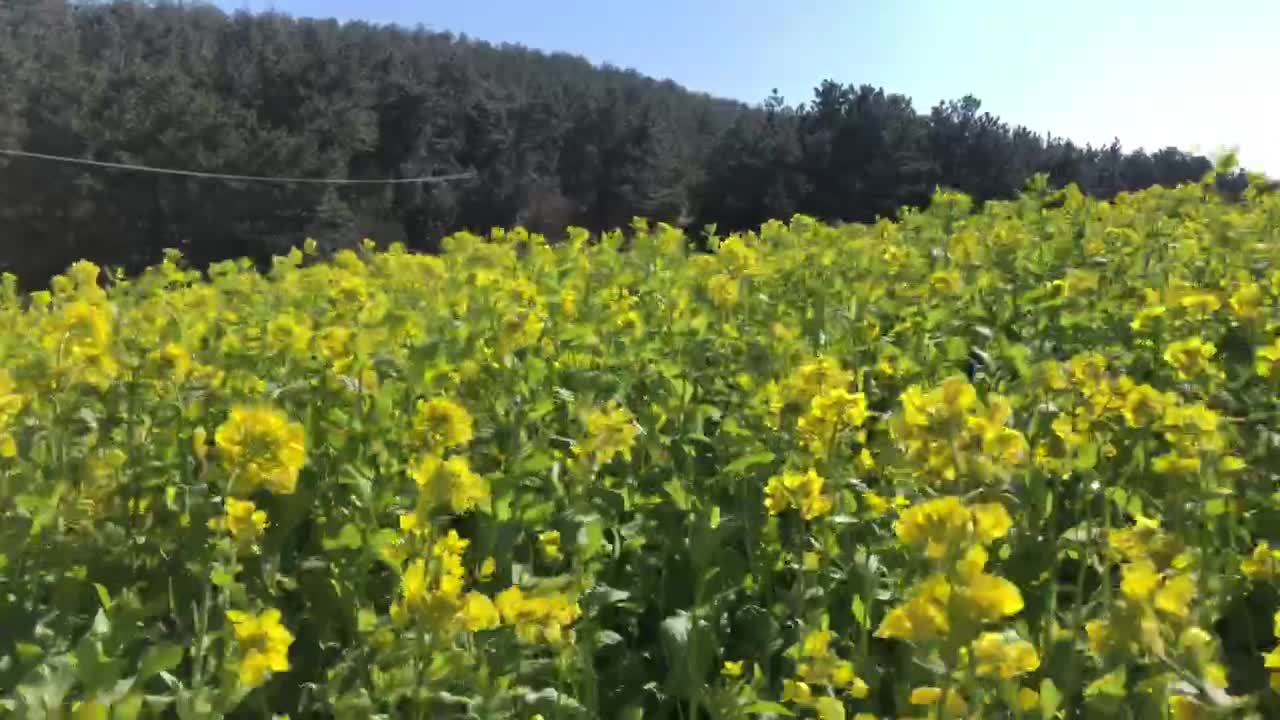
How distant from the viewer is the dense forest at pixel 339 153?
3328cm

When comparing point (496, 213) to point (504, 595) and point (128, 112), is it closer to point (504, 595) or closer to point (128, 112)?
point (128, 112)

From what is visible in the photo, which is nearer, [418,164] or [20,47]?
[20,47]

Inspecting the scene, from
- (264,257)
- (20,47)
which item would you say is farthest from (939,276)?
(20,47)

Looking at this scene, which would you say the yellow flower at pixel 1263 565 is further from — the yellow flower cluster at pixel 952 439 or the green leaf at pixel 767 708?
the green leaf at pixel 767 708

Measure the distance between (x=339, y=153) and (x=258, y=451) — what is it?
1586 inches

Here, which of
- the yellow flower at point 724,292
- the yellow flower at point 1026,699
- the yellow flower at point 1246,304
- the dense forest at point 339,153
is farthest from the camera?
the dense forest at point 339,153

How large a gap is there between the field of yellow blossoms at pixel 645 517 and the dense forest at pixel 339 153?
72.8ft

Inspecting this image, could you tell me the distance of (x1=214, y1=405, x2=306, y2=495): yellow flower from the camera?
1.70m

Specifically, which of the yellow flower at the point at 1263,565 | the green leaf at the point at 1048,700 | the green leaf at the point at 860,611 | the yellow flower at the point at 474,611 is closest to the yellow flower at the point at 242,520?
the yellow flower at the point at 474,611

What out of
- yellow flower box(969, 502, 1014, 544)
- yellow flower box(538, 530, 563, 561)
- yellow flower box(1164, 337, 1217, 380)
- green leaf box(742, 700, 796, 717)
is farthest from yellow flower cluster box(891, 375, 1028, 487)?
yellow flower box(1164, 337, 1217, 380)

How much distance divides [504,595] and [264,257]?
35749 mm

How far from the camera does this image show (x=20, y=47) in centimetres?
3756

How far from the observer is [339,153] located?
1567 inches

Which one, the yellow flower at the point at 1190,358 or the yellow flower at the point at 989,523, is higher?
the yellow flower at the point at 1190,358
